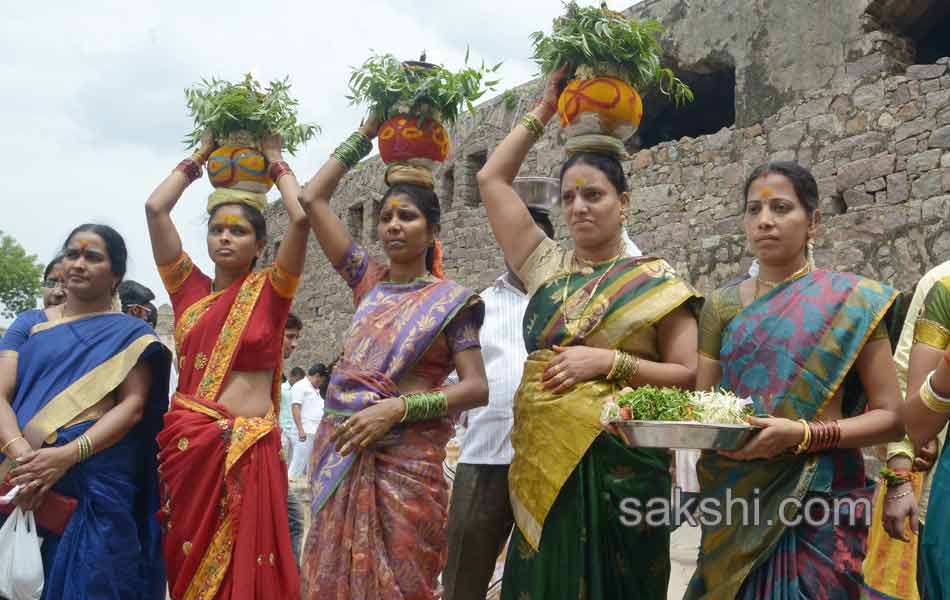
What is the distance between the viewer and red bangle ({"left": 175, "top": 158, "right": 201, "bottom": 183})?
12.0 feet

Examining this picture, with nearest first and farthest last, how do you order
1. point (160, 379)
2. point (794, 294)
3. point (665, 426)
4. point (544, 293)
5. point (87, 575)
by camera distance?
point (665, 426), point (794, 294), point (544, 293), point (87, 575), point (160, 379)

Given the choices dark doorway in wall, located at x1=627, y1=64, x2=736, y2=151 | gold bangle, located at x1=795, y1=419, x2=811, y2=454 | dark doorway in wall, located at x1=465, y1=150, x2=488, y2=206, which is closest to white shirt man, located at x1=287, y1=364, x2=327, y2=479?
dark doorway in wall, located at x1=465, y1=150, x2=488, y2=206

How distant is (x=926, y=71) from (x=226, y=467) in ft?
19.3

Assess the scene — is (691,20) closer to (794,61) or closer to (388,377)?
(794,61)

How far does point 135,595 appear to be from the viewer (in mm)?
3262

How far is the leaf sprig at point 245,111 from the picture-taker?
3.58 metres

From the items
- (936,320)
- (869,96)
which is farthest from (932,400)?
(869,96)

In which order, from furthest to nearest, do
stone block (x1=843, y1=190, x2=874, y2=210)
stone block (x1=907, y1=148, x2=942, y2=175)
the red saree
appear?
1. stone block (x1=843, y1=190, x2=874, y2=210)
2. stone block (x1=907, y1=148, x2=942, y2=175)
3. the red saree

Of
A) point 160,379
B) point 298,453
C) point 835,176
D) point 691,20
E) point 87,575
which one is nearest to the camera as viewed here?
point 87,575

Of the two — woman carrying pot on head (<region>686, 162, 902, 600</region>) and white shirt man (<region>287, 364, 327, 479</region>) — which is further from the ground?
woman carrying pot on head (<region>686, 162, 902, 600</region>)

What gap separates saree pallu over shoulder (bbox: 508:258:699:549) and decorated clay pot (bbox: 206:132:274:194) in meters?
1.51

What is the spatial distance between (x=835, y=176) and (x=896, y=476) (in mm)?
4906

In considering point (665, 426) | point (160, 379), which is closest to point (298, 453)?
point (160, 379)

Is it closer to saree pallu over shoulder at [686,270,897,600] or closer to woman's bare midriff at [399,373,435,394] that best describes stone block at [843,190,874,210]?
saree pallu over shoulder at [686,270,897,600]
